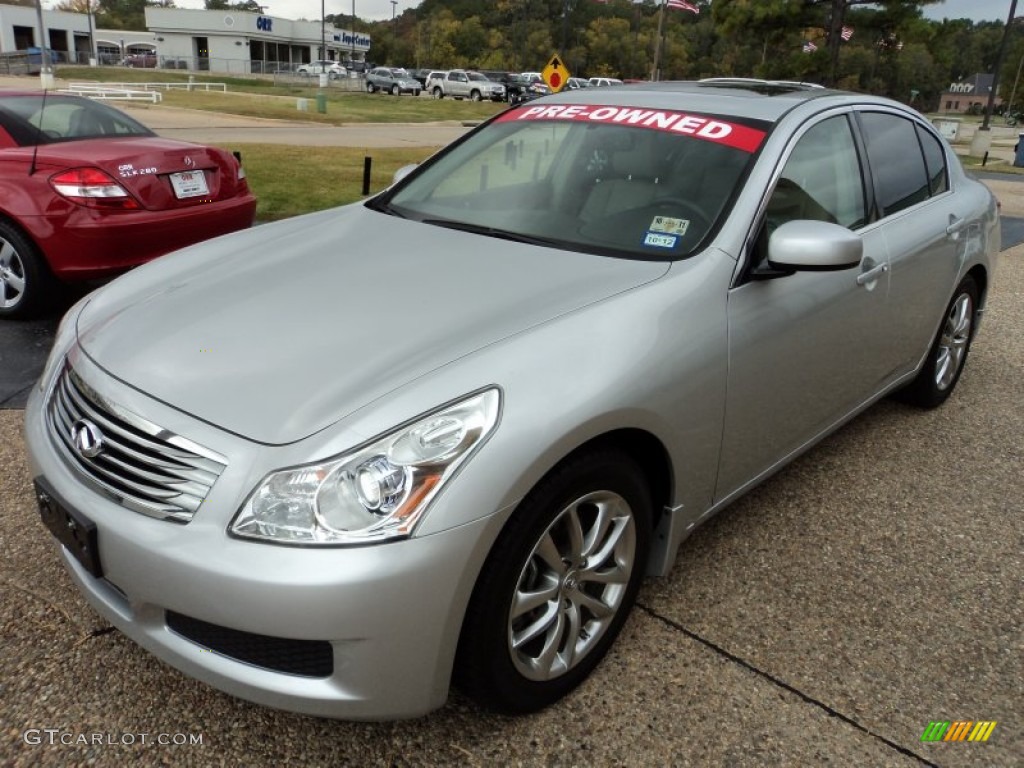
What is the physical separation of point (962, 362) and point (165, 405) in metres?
4.19

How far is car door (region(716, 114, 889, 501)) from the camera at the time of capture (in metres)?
2.56

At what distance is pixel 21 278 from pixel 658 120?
408 centimetres

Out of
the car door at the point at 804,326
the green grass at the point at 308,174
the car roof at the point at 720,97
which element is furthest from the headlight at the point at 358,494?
the green grass at the point at 308,174

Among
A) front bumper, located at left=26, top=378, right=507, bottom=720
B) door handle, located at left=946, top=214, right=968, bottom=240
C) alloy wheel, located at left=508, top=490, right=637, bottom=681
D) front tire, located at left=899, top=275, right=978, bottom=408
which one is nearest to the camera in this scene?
front bumper, located at left=26, top=378, right=507, bottom=720

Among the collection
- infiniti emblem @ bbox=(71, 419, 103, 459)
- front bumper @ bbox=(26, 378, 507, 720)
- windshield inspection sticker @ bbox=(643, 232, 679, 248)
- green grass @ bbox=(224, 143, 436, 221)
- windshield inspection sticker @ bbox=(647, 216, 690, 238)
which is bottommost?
green grass @ bbox=(224, 143, 436, 221)

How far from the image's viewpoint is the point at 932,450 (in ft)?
13.1

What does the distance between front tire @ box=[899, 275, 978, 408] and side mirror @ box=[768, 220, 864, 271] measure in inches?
75.0

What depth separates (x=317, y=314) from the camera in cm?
228

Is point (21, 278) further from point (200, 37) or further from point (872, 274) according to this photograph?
point (200, 37)

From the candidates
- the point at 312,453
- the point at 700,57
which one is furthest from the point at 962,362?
the point at 700,57

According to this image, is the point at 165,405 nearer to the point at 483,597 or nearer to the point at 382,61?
the point at 483,597

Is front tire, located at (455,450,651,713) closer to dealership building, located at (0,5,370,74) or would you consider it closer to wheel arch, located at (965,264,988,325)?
wheel arch, located at (965,264,988,325)

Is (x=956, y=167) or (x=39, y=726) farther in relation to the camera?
(x=956, y=167)

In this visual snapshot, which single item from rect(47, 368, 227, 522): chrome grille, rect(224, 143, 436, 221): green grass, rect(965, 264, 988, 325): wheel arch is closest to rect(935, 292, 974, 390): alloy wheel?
rect(965, 264, 988, 325): wheel arch
